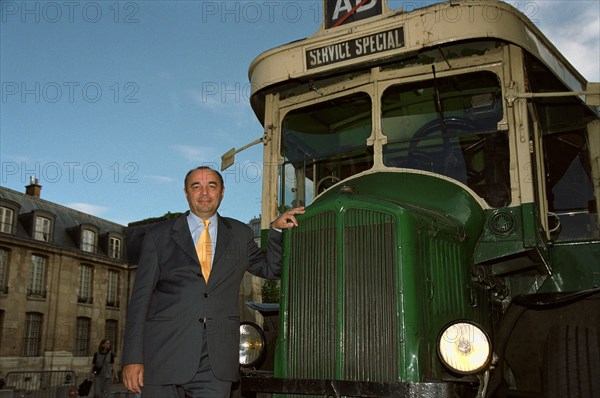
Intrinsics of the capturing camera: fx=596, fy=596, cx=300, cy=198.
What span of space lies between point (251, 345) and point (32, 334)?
24.6 m

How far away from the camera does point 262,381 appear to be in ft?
11.3

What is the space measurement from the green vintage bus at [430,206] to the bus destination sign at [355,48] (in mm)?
11

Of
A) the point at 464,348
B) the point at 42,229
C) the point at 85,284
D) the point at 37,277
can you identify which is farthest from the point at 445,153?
the point at 85,284

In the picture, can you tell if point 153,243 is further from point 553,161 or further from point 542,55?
point 553,161

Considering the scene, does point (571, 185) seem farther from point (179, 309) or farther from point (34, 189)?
point (34, 189)

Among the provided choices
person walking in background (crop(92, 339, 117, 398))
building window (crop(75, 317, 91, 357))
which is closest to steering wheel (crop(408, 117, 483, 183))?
person walking in background (crop(92, 339, 117, 398))

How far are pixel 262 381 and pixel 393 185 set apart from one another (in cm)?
161

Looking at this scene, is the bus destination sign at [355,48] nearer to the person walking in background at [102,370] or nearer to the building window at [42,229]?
the person walking in background at [102,370]

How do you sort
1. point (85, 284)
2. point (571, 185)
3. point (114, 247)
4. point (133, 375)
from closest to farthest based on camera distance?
point (133, 375) → point (571, 185) → point (85, 284) → point (114, 247)

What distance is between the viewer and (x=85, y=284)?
28312mm

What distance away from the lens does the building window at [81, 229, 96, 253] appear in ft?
95.3

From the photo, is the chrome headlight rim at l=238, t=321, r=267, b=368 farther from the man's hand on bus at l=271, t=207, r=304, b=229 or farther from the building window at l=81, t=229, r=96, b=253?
the building window at l=81, t=229, r=96, b=253

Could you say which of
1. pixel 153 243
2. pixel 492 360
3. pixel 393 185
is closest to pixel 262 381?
pixel 153 243

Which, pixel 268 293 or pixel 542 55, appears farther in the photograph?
pixel 268 293
